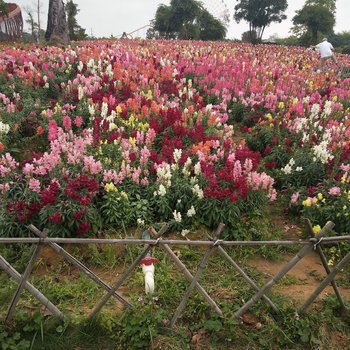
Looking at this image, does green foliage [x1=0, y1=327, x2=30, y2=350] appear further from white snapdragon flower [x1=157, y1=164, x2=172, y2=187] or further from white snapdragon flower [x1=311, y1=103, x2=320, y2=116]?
white snapdragon flower [x1=311, y1=103, x2=320, y2=116]

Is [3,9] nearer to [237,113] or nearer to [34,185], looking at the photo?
[237,113]

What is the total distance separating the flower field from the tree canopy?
27900 mm

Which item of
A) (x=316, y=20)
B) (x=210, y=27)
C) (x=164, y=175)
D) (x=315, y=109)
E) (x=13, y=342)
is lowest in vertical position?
(x=13, y=342)

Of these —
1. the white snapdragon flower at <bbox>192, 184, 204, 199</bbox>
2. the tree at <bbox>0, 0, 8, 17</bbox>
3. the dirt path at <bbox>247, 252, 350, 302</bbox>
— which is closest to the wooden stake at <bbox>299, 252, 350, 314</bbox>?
the dirt path at <bbox>247, 252, 350, 302</bbox>

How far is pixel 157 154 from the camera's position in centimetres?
587

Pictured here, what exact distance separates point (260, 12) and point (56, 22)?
35871mm

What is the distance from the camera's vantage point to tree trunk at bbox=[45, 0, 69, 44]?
663 inches

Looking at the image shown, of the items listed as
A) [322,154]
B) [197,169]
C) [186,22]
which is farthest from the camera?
[186,22]

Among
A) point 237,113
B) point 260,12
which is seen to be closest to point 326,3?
point 260,12

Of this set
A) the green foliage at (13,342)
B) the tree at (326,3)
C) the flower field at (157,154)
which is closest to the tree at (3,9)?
the flower field at (157,154)

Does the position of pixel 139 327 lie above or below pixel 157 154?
below

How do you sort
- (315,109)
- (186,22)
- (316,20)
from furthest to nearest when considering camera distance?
(316,20)
(186,22)
(315,109)

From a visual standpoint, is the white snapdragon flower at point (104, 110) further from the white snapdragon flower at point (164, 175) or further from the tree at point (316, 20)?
the tree at point (316, 20)

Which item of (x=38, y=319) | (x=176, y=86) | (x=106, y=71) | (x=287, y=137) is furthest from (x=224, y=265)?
(x=106, y=71)
